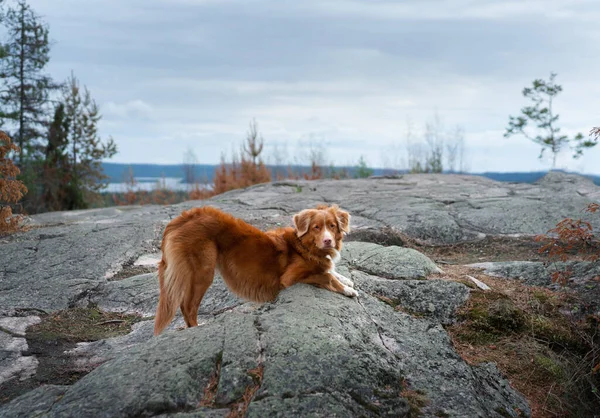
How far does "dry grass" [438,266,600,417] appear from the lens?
4.39m

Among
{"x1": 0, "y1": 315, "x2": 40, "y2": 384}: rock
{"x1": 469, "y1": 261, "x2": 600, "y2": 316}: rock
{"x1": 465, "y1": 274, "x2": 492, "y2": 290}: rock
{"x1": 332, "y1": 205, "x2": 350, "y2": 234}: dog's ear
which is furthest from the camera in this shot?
{"x1": 465, "y1": 274, "x2": 492, "y2": 290}: rock

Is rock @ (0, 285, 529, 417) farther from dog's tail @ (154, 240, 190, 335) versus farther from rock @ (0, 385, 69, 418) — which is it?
dog's tail @ (154, 240, 190, 335)

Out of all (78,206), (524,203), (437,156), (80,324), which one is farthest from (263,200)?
(78,206)

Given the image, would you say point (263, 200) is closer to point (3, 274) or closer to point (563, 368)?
point (3, 274)

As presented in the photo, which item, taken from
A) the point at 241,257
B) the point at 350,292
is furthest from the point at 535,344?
the point at 241,257

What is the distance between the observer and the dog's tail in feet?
15.4

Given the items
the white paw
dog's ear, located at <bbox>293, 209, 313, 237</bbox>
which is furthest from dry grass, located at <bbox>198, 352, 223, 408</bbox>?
dog's ear, located at <bbox>293, 209, 313, 237</bbox>

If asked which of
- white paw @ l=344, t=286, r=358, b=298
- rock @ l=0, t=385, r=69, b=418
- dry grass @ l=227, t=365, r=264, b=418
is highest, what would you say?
white paw @ l=344, t=286, r=358, b=298

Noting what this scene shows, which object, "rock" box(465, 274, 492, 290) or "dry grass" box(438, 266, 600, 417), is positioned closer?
"dry grass" box(438, 266, 600, 417)

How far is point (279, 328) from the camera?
398cm

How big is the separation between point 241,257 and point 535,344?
281 cm

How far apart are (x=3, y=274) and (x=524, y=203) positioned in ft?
28.4

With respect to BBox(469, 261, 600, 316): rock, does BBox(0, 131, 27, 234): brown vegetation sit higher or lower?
higher

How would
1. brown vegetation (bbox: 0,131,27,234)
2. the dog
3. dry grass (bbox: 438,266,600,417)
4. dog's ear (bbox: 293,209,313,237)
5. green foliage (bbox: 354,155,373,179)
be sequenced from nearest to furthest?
Result: dry grass (bbox: 438,266,600,417) → the dog → dog's ear (bbox: 293,209,313,237) → brown vegetation (bbox: 0,131,27,234) → green foliage (bbox: 354,155,373,179)
